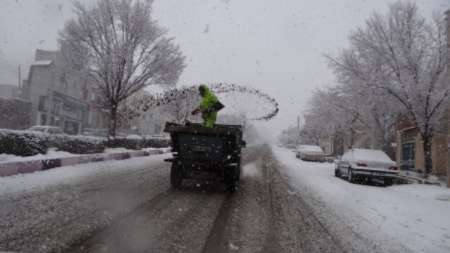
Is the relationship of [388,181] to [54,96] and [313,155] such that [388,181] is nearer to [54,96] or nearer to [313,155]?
[313,155]

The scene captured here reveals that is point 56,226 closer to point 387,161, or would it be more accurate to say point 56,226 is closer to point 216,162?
point 216,162

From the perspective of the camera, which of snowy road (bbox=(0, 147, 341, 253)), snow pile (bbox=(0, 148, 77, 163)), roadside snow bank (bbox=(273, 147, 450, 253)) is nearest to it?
snowy road (bbox=(0, 147, 341, 253))

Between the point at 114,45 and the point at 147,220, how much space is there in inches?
750

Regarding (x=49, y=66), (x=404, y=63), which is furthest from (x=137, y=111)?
(x=404, y=63)

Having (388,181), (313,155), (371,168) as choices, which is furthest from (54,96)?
(388,181)

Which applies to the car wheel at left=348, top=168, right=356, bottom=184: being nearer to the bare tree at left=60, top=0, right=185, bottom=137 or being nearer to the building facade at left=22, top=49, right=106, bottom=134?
the bare tree at left=60, top=0, right=185, bottom=137

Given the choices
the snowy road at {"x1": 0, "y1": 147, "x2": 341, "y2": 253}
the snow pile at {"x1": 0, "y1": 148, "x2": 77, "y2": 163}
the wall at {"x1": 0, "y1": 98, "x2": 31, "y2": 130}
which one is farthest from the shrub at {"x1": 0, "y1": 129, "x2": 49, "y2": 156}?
the wall at {"x1": 0, "y1": 98, "x2": 31, "y2": 130}

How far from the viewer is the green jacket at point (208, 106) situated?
8.57m

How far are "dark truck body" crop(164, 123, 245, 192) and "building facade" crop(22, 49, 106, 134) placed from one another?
27706mm

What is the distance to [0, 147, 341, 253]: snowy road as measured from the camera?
4.07 metres

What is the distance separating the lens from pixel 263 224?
5508 mm

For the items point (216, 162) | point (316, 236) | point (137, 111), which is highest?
point (137, 111)

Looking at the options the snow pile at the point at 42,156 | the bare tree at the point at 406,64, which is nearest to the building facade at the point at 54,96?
the snow pile at the point at 42,156

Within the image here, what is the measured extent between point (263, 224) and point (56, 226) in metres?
3.16
